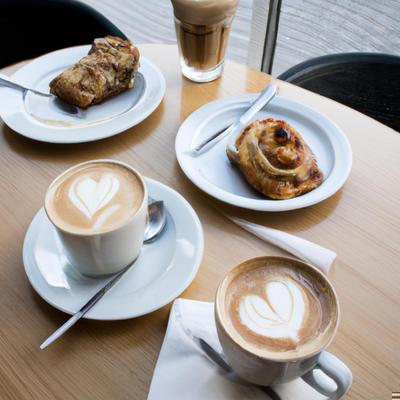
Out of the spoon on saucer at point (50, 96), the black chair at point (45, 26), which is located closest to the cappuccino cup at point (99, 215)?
the spoon on saucer at point (50, 96)

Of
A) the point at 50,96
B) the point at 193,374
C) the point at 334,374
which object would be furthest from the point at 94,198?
the point at 50,96

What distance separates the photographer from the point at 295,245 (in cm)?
69

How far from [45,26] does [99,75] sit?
470mm

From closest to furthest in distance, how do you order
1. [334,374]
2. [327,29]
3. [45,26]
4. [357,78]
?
1. [334,374]
2. [357,78]
3. [45,26]
4. [327,29]

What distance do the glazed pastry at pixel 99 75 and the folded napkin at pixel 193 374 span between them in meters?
0.56

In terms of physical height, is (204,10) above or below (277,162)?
above

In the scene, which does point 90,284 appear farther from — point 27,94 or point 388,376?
point 27,94

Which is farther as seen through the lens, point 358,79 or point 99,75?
point 358,79

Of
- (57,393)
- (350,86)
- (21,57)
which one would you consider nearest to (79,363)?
(57,393)

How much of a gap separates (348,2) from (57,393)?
76.3 inches

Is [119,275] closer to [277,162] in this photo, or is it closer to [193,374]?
[193,374]

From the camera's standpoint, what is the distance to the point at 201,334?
57cm

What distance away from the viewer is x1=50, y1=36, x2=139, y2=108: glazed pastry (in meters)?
0.96

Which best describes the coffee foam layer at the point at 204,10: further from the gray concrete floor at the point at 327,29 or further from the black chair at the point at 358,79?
the gray concrete floor at the point at 327,29
